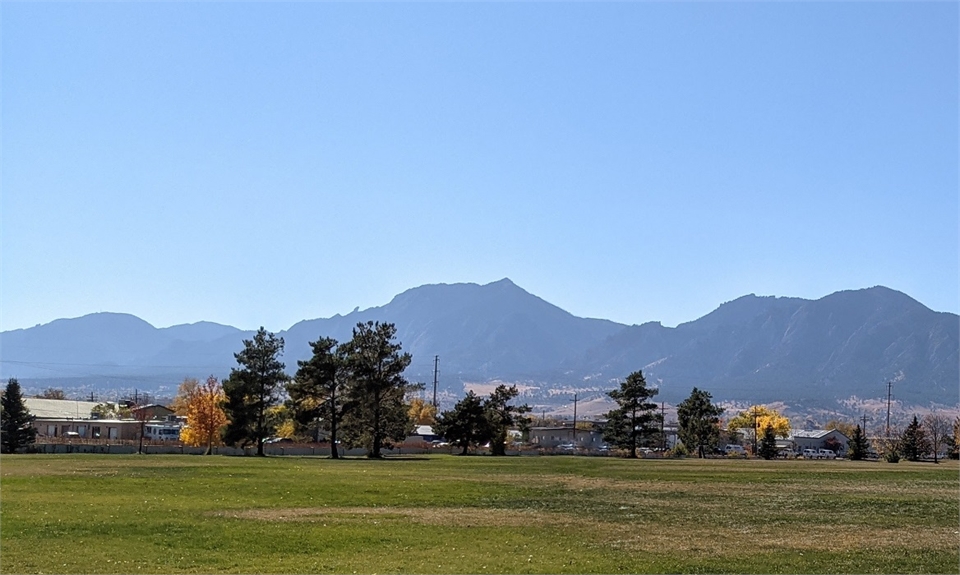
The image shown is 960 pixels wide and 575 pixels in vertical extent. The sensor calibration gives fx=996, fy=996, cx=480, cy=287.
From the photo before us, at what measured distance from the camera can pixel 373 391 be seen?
84250 millimetres

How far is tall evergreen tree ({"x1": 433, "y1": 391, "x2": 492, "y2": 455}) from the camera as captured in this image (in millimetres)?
103312

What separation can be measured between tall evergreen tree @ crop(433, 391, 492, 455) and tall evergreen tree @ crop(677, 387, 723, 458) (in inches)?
1050

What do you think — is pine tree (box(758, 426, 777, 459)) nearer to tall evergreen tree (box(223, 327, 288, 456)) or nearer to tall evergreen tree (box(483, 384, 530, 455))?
tall evergreen tree (box(483, 384, 530, 455))

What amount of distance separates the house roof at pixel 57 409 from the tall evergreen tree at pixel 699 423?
82.9m

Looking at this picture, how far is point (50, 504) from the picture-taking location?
28938 millimetres

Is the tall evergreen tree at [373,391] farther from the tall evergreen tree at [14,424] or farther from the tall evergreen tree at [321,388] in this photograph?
the tall evergreen tree at [14,424]

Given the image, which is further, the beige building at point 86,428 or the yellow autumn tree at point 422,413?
the yellow autumn tree at point 422,413

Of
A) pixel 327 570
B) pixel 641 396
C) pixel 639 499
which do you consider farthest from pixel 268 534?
pixel 641 396

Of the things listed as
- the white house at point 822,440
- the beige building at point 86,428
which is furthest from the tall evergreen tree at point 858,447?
the beige building at point 86,428

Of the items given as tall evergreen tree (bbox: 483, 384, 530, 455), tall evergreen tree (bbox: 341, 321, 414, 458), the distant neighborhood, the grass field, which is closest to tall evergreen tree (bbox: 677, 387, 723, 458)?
the distant neighborhood

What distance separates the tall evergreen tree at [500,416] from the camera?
10319 cm

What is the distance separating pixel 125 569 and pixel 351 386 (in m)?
64.9

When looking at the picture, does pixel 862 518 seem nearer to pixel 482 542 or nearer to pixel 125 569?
pixel 482 542

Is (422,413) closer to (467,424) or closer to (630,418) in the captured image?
(467,424)
